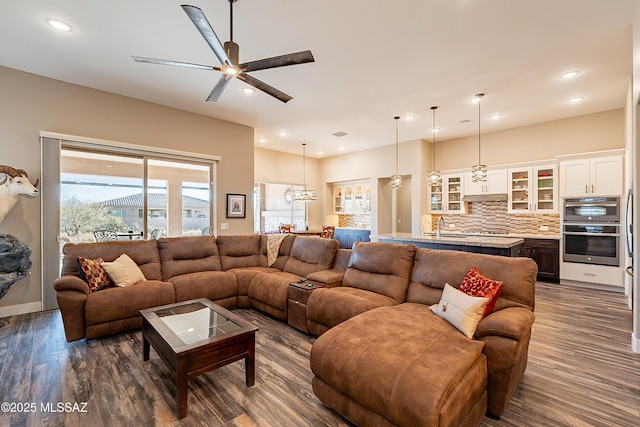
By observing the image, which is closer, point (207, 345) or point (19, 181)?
point (207, 345)

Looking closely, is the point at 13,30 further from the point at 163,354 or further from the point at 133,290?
the point at 163,354

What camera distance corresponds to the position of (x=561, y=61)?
11.8 ft

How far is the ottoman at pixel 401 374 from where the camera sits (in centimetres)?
146

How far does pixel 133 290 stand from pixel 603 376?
461 centimetres

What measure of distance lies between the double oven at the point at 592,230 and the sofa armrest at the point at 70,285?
24.6 ft

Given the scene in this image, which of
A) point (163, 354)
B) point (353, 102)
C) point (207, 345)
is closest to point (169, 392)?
point (163, 354)

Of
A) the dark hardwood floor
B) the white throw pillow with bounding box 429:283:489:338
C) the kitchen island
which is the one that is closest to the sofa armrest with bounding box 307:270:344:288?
the dark hardwood floor

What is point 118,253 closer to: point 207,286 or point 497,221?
point 207,286

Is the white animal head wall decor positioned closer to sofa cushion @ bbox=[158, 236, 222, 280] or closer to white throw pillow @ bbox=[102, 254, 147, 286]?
white throw pillow @ bbox=[102, 254, 147, 286]

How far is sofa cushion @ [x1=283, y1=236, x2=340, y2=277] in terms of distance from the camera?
390 centimetres

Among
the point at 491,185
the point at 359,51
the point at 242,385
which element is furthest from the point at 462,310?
the point at 491,185

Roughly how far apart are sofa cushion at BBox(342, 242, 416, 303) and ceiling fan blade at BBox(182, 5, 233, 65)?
241 cm

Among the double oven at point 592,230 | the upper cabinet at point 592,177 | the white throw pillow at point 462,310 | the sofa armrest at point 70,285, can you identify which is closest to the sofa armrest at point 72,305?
the sofa armrest at point 70,285

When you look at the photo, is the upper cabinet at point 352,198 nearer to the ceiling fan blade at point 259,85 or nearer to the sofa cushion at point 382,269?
the sofa cushion at point 382,269
